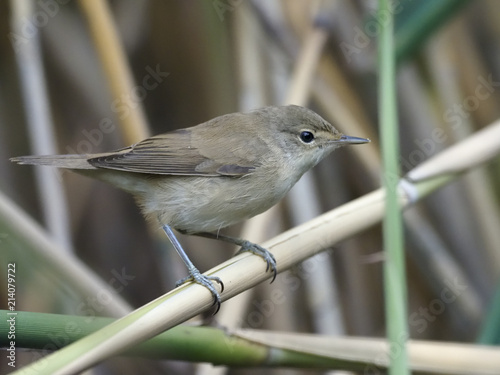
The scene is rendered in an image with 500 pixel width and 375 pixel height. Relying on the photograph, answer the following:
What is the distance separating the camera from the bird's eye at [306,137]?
2.21m

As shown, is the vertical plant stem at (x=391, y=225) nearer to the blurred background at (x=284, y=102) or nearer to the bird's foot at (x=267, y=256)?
the bird's foot at (x=267, y=256)

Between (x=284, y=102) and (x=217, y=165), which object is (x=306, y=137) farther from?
(x=284, y=102)

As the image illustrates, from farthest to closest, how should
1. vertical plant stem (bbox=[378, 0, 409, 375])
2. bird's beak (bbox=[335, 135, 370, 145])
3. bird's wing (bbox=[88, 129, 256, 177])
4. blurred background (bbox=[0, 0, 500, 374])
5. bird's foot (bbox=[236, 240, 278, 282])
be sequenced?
blurred background (bbox=[0, 0, 500, 374])
bird's beak (bbox=[335, 135, 370, 145])
bird's wing (bbox=[88, 129, 256, 177])
bird's foot (bbox=[236, 240, 278, 282])
vertical plant stem (bbox=[378, 0, 409, 375])

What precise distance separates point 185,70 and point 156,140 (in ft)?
2.81

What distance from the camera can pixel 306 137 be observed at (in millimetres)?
2217

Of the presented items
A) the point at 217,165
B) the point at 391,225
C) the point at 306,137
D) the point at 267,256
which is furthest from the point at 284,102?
the point at 391,225

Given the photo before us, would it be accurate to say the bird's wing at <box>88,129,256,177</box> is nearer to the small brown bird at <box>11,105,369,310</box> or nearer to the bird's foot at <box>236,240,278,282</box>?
the small brown bird at <box>11,105,369,310</box>

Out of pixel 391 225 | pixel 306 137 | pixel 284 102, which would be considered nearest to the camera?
pixel 391 225

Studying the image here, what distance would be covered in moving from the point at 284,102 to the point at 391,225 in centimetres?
121

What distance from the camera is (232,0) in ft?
8.91

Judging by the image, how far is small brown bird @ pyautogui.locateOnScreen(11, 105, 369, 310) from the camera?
204 centimetres

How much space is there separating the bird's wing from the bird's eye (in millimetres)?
238

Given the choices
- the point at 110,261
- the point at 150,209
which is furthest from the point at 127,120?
the point at 110,261

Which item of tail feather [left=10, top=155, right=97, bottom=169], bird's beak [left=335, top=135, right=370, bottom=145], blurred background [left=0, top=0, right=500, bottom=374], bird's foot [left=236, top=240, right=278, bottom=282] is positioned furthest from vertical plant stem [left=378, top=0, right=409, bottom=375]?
tail feather [left=10, top=155, right=97, bottom=169]
